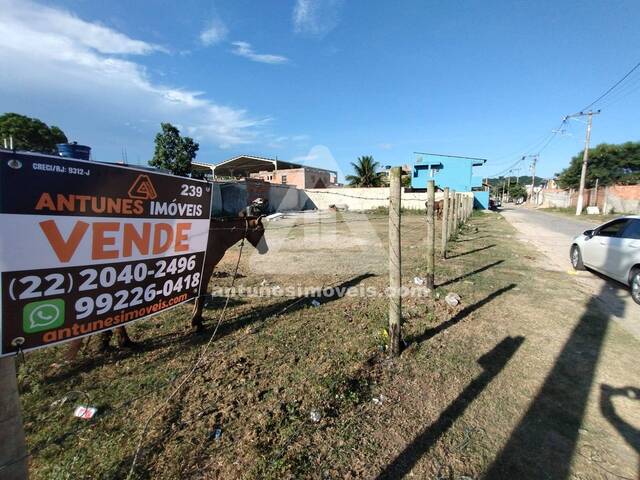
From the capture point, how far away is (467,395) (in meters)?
2.86

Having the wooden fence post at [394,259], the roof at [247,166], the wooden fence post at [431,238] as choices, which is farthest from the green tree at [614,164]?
the wooden fence post at [394,259]

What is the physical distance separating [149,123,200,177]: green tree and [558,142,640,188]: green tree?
51305mm

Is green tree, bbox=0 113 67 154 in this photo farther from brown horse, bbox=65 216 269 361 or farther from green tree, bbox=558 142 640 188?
green tree, bbox=558 142 640 188

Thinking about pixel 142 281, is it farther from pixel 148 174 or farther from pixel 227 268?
pixel 227 268

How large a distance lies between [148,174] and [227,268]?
591cm

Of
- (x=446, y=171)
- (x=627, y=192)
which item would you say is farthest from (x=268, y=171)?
(x=627, y=192)

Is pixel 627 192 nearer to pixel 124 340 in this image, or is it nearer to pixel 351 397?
pixel 351 397

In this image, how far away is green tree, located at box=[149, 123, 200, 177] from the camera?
3512cm

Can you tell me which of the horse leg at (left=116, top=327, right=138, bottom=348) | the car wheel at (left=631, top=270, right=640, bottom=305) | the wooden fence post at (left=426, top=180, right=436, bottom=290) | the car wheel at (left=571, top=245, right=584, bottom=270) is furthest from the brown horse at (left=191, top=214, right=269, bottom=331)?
the car wheel at (left=571, top=245, right=584, bottom=270)

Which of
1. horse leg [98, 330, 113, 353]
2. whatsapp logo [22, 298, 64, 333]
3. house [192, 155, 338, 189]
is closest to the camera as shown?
whatsapp logo [22, 298, 64, 333]

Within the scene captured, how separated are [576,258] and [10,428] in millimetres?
10045

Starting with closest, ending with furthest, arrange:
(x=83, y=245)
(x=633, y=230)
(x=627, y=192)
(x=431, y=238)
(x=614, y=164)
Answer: (x=83, y=245) < (x=633, y=230) < (x=431, y=238) < (x=627, y=192) < (x=614, y=164)

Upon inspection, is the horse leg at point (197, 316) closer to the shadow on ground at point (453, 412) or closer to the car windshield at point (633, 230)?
the shadow on ground at point (453, 412)

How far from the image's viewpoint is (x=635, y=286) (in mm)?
5336
